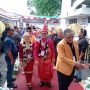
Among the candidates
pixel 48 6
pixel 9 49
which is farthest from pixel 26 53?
pixel 48 6

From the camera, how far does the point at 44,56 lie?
27.4 ft

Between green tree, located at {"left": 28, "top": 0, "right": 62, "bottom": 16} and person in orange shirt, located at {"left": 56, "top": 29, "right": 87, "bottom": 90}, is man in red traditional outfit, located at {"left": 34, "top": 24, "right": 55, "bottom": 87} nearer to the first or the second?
person in orange shirt, located at {"left": 56, "top": 29, "right": 87, "bottom": 90}

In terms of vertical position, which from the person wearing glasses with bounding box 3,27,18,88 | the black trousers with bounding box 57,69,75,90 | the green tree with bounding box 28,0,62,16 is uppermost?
the green tree with bounding box 28,0,62,16

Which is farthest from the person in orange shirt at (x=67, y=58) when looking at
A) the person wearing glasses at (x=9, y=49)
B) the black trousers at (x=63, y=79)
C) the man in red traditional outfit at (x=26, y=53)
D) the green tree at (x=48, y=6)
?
the green tree at (x=48, y=6)

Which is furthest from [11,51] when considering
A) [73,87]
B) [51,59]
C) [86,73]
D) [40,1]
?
[40,1]

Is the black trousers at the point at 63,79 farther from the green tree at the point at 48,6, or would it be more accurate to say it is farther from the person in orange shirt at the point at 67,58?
the green tree at the point at 48,6

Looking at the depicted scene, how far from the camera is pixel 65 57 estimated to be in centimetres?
565

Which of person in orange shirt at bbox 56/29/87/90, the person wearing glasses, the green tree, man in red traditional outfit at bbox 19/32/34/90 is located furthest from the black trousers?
the green tree

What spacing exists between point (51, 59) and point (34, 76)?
2030 mm

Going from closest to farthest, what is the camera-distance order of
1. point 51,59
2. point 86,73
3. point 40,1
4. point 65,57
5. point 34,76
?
1. point 65,57
2. point 51,59
3. point 34,76
4. point 86,73
5. point 40,1

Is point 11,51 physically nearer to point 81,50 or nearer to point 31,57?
point 31,57

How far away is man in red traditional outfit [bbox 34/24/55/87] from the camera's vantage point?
26.9 feet

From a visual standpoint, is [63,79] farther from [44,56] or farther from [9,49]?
[44,56]

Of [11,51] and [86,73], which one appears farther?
[86,73]
